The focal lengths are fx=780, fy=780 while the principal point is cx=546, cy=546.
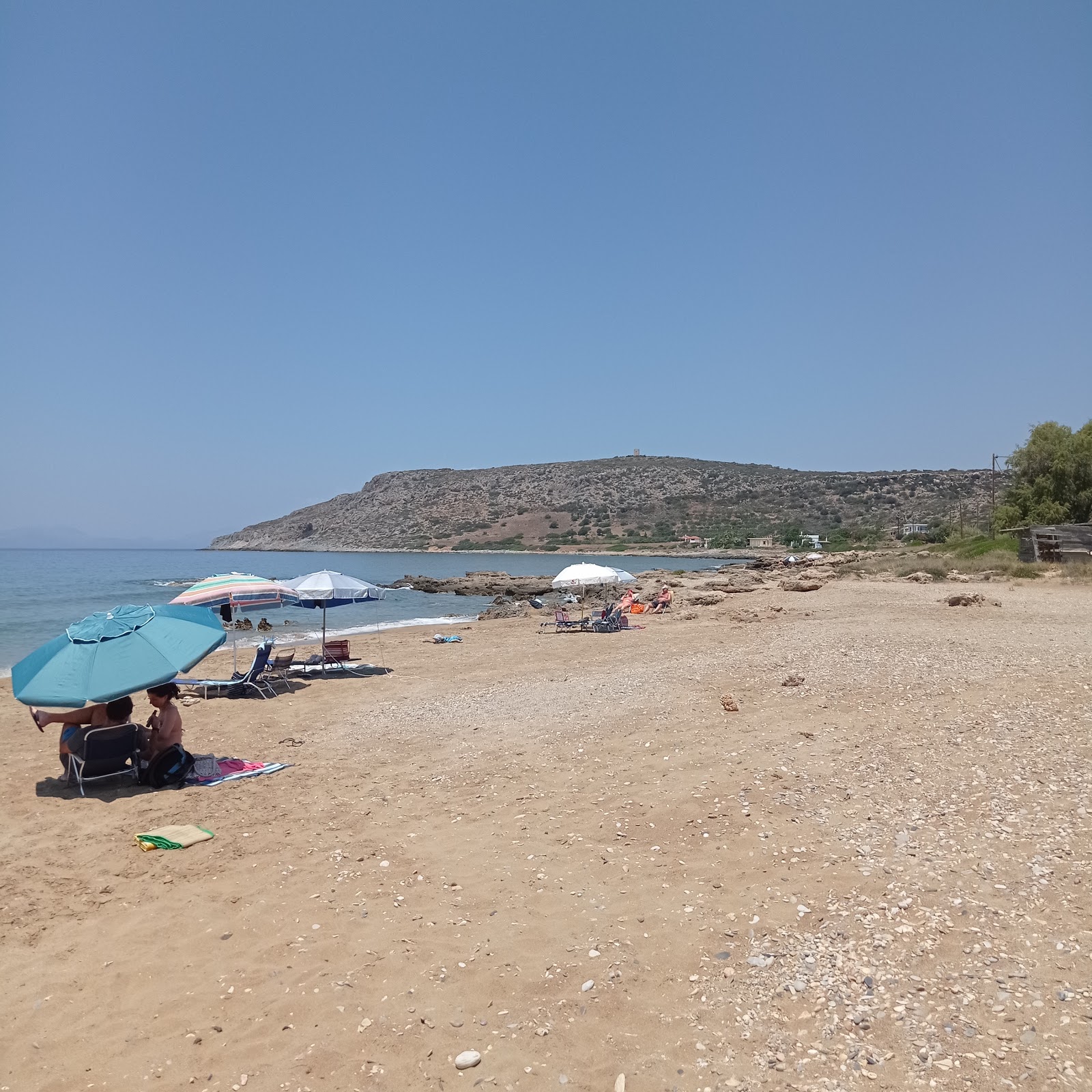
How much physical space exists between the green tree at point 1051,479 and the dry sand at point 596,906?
29359 millimetres

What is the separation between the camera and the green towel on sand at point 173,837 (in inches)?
230

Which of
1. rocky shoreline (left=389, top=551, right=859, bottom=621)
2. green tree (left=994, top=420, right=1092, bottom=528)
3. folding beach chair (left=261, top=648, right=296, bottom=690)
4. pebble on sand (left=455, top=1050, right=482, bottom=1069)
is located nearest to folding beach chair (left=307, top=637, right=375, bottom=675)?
folding beach chair (left=261, top=648, right=296, bottom=690)

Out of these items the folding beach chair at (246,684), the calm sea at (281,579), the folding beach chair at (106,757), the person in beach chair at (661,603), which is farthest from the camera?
the calm sea at (281,579)

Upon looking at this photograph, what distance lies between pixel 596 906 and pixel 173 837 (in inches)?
133

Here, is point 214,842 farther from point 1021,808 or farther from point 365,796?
point 1021,808

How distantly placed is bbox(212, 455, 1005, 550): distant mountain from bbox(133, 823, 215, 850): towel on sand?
80.3 meters

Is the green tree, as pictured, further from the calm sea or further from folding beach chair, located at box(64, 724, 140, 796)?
folding beach chair, located at box(64, 724, 140, 796)

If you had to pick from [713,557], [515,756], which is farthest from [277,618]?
[713,557]

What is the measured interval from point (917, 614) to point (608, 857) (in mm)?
13336

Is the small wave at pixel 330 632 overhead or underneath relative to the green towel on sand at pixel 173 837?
underneath

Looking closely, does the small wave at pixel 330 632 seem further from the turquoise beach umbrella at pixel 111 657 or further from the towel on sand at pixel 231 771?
the turquoise beach umbrella at pixel 111 657

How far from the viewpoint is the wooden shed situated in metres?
24.6

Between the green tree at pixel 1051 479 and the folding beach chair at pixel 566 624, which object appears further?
the green tree at pixel 1051 479

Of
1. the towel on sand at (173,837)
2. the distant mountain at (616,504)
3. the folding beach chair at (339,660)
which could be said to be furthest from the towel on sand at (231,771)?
the distant mountain at (616,504)
